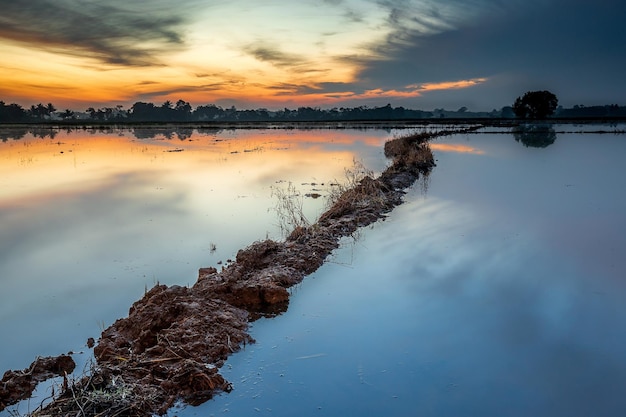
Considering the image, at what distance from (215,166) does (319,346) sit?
17413mm

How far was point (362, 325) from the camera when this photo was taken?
17.8 feet

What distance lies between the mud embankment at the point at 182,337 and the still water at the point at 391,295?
24 cm

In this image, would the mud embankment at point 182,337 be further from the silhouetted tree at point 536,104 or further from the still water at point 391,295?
the silhouetted tree at point 536,104

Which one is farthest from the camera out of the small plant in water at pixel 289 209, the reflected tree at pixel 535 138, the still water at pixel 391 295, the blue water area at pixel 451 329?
the reflected tree at pixel 535 138

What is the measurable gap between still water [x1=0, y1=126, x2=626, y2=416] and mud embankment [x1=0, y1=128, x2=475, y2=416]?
0.24m

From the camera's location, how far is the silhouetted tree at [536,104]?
81938mm

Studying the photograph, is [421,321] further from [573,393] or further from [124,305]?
[124,305]

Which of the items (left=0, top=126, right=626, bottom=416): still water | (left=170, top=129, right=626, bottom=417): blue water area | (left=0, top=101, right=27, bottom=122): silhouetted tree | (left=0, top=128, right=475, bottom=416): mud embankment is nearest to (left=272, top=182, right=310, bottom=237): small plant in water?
(left=0, top=126, right=626, bottom=416): still water

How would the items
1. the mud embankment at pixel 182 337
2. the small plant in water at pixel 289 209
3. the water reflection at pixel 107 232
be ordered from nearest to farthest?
the mud embankment at pixel 182 337 → the water reflection at pixel 107 232 → the small plant in water at pixel 289 209

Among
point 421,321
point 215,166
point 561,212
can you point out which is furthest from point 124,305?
point 215,166

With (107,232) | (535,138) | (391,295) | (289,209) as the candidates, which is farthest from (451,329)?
(535,138)

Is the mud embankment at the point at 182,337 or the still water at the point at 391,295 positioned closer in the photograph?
the mud embankment at the point at 182,337

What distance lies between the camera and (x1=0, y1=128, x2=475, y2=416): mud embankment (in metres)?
3.72

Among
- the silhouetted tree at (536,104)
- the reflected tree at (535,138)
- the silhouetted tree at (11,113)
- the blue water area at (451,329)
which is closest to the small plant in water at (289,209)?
the blue water area at (451,329)
